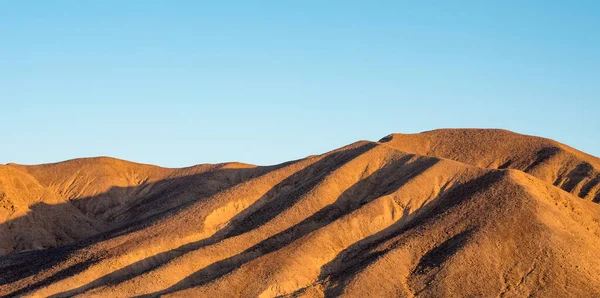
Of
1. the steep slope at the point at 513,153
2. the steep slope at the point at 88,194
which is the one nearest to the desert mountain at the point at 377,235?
the steep slope at the point at 513,153

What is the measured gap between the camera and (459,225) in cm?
7606

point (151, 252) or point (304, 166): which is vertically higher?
point (304, 166)

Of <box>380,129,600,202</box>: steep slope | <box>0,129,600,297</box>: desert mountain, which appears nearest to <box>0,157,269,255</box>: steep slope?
<box>0,129,600,297</box>: desert mountain

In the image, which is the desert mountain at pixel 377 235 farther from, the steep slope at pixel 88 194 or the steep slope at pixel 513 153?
the steep slope at pixel 88 194

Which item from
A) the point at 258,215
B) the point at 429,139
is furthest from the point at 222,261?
the point at 429,139

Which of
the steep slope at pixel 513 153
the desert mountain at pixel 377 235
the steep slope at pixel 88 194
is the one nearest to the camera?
the desert mountain at pixel 377 235

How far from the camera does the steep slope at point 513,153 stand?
308ft

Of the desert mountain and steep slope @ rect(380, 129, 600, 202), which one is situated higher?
steep slope @ rect(380, 129, 600, 202)

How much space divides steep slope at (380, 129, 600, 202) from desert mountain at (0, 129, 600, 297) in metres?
0.17

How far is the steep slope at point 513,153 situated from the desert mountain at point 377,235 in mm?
166

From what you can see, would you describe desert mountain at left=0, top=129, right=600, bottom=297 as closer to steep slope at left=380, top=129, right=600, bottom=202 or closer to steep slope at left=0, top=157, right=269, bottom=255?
steep slope at left=380, top=129, right=600, bottom=202

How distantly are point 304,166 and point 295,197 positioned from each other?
912 centimetres

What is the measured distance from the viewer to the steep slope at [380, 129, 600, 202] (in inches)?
3693

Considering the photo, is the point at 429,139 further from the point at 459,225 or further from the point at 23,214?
the point at 23,214
